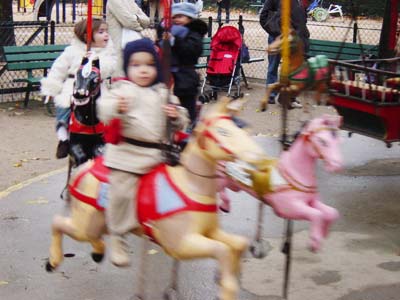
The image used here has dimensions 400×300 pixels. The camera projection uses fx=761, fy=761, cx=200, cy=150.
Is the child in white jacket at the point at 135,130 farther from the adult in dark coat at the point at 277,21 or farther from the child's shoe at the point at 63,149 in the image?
the adult in dark coat at the point at 277,21

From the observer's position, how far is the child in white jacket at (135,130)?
4430 mm

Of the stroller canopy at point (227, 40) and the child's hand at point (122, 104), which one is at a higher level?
the child's hand at point (122, 104)

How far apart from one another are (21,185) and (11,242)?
1716 mm

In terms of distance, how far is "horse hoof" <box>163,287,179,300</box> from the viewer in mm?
4828

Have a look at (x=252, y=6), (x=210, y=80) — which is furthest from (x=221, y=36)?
(x=252, y=6)

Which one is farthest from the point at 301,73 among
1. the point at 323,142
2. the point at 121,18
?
the point at 121,18

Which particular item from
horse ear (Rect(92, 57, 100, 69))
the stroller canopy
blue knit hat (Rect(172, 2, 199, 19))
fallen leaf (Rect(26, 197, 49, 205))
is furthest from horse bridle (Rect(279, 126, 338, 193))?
the stroller canopy

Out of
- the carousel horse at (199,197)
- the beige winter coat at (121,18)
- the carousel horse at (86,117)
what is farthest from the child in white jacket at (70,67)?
the beige winter coat at (121,18)

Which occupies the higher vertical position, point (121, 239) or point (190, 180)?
point (190, 180)

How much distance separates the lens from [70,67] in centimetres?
707

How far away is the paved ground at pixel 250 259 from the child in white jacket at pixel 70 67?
2.47 ft

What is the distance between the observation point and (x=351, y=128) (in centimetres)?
734

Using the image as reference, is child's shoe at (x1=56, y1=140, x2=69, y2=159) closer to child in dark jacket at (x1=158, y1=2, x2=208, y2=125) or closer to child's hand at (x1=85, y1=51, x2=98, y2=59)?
child's hand at (x1=85, y1=51, x2=98, y2=59)

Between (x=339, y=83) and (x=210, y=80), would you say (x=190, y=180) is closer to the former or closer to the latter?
(x=339, y=83)
